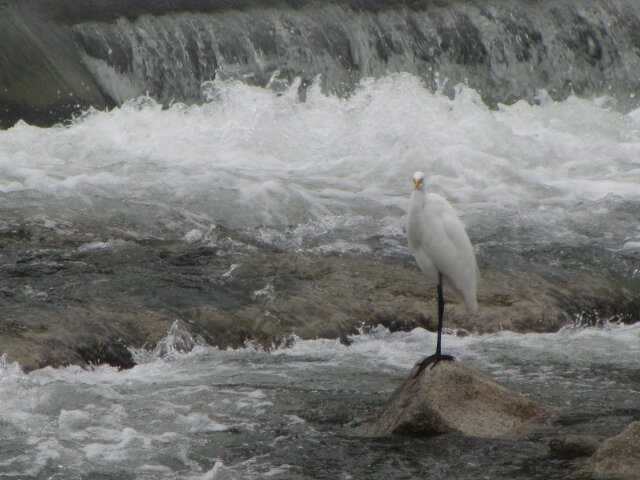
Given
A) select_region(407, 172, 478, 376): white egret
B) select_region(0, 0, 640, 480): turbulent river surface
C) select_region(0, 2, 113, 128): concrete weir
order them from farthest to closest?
select_region(0, 2, 113, 128): concrete weir < select_region(407, 172, 478, 376): white egret < select_region(0, 0, 640, 480): turbulent river surface

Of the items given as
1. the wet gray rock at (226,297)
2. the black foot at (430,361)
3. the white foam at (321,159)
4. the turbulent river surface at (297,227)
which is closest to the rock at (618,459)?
the turbulent river surface at (297,227)

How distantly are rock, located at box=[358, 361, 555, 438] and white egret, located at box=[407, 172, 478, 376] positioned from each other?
29cm

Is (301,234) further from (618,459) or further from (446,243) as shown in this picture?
(618,459)

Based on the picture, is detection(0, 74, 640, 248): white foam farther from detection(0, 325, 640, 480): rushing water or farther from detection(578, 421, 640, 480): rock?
detection(578, 421, 640, 480): rock

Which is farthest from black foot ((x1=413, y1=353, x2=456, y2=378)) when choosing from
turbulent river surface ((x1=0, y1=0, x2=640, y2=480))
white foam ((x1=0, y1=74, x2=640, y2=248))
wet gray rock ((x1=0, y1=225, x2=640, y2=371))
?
white foam ((x1=0, y1=74, x2=640, y2=248))

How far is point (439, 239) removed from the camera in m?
4.14

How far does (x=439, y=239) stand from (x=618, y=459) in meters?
1.29

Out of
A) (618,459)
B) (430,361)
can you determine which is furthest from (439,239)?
(618,459)

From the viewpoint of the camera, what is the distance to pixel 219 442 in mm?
3666

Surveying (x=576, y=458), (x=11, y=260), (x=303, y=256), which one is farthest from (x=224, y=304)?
(x=576, y=458)

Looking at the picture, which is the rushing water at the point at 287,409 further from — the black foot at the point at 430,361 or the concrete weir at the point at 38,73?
the concrete weir at the point at 38,73

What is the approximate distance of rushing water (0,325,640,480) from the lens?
3.44 metres

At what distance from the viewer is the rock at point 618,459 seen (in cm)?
317

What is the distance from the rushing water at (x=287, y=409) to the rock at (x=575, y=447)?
0.06m
